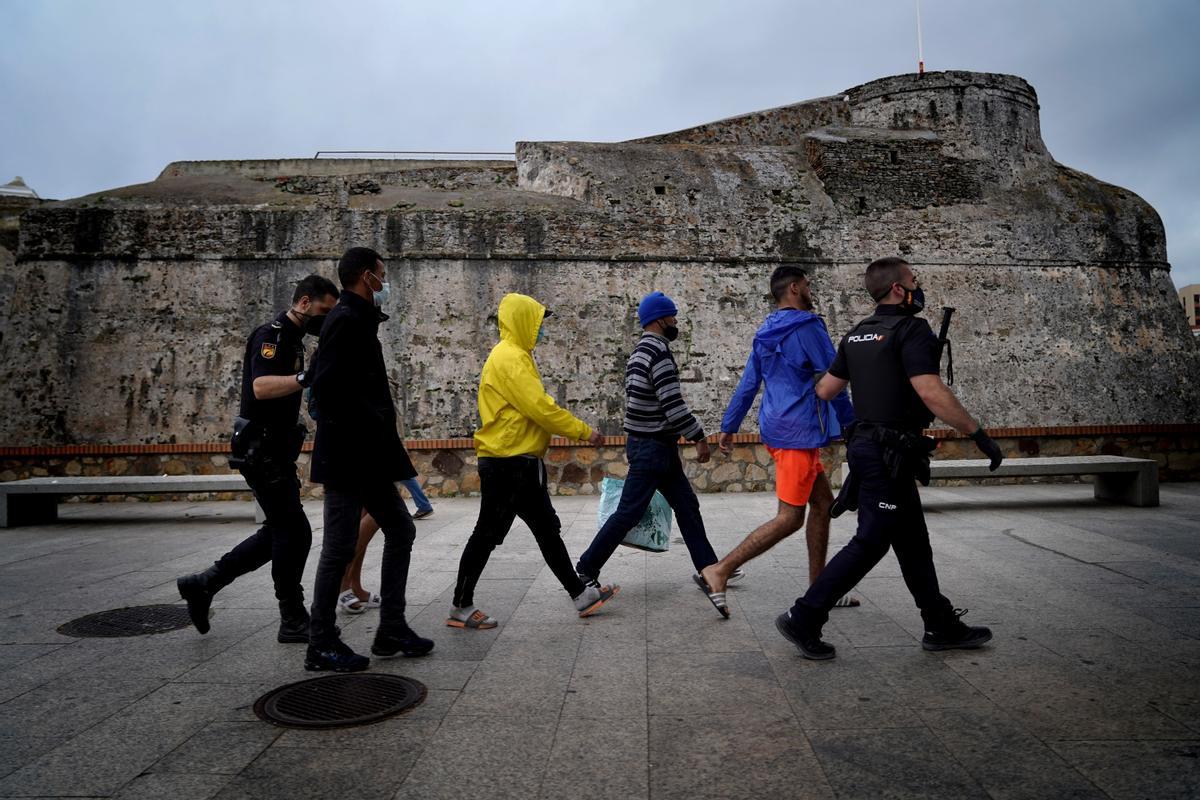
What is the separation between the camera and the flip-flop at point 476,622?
4336 millimetres

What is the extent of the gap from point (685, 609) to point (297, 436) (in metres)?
2.43

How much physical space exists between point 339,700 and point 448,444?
24.7 feet

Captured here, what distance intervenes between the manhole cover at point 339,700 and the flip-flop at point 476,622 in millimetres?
799

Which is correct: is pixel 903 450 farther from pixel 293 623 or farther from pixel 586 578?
pixel 293 623

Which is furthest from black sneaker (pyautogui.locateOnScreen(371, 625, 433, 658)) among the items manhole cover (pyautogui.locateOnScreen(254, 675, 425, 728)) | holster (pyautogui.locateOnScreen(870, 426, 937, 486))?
holster (pyautogui.locateOnScreen(870, 426, 937, 486))

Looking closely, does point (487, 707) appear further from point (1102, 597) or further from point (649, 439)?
point (1102, 597)

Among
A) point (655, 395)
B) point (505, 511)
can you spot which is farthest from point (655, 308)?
point (505, 511)

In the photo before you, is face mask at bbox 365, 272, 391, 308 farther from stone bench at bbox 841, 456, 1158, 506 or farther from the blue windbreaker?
stone bench at bbox 841, 456, 1158, 506

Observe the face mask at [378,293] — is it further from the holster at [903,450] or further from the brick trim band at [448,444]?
the brick trim band at [448,444]

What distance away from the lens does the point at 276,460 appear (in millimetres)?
4199

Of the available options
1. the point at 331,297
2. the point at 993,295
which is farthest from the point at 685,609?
the point at 993,295

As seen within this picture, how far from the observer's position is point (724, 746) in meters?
2.74

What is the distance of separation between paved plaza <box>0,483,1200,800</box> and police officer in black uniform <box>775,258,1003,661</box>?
0.21 m

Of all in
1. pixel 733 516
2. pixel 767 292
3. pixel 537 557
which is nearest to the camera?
pixel 537 557
